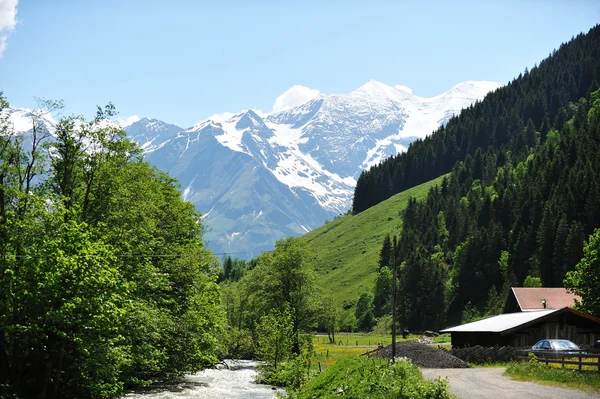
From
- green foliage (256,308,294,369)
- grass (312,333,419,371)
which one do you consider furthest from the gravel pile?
green foliage (256,308,294,369)

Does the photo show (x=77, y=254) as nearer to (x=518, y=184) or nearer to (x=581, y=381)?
(x=581, y=381)

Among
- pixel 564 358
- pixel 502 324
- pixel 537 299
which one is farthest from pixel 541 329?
pixel 537 299

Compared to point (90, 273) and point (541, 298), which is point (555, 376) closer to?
point (90, 273)

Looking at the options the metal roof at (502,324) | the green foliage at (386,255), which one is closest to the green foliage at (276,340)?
the metal roof at (502,324)

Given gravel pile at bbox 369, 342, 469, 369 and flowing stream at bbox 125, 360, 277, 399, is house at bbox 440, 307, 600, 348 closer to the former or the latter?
gravel pile at bbox 369, 342, 469, 369

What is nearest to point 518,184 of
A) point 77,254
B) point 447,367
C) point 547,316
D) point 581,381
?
point 547,316

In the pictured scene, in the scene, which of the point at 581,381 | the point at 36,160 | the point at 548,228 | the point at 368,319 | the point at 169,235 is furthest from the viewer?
the point at 368,319

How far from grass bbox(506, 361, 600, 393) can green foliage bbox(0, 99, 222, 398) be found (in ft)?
83.7

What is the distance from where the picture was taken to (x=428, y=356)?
54.6 metres

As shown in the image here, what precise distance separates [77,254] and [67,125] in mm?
12419

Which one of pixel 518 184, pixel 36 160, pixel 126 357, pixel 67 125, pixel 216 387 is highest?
pixel 518 184

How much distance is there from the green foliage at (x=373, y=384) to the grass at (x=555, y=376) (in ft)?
31.0

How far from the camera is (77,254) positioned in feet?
115

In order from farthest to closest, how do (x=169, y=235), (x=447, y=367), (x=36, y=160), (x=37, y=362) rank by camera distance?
1. (x=169, y=235)
2. (x=447, y=367)
3. (x=36, y=160)
4. (x=37, y=362)
